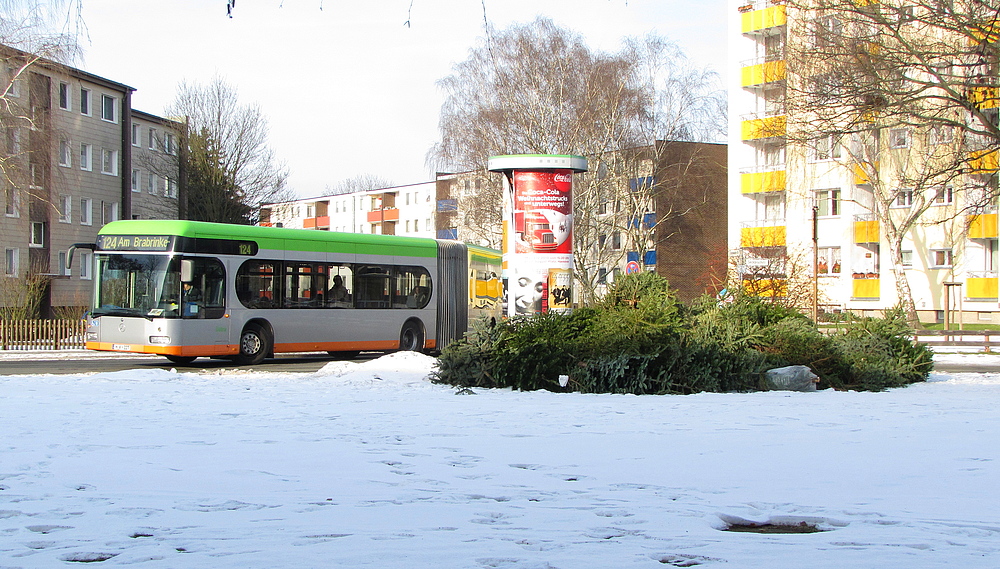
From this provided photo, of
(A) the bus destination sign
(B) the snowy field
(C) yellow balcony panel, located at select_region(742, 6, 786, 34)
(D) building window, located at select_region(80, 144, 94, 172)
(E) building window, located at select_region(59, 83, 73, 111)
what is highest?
(C) yellow balcony panel, located at select_region(742, 6, 786, 34)

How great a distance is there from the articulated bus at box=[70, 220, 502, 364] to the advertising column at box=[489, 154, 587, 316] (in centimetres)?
389

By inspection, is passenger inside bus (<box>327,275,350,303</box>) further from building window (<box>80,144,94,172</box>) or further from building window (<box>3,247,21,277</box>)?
building window (<box>80,144,94,172</box>)

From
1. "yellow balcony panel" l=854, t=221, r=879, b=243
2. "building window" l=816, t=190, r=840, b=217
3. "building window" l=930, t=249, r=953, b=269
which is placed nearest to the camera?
"building window" l=930, t=249, r=953, b=269

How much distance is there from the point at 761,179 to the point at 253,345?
35.6 meters

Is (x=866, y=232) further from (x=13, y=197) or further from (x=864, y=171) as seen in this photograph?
(x=13, y=197)

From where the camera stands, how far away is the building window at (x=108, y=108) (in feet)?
198

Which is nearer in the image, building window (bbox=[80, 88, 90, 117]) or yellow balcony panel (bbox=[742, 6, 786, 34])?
yellow balcony panel (bbox=[742, 6, 786, 34])

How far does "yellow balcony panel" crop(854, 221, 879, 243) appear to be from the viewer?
4625 centimetres

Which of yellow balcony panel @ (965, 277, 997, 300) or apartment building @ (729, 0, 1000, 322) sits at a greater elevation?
apartment building @ (729, 0, 1000, 322)

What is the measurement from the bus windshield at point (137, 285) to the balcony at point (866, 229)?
116 ft

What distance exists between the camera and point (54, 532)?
513 cm

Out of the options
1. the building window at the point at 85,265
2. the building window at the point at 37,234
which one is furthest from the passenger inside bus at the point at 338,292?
the building window at the point at 85,265

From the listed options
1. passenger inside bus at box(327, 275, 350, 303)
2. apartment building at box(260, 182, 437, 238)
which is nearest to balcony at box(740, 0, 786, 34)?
passenger inside bus at box(327, 275, 350, 303)

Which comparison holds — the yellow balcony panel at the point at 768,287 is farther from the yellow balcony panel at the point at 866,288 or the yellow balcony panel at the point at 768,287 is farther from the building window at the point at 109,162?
Result: the building window at the point at 109,162
